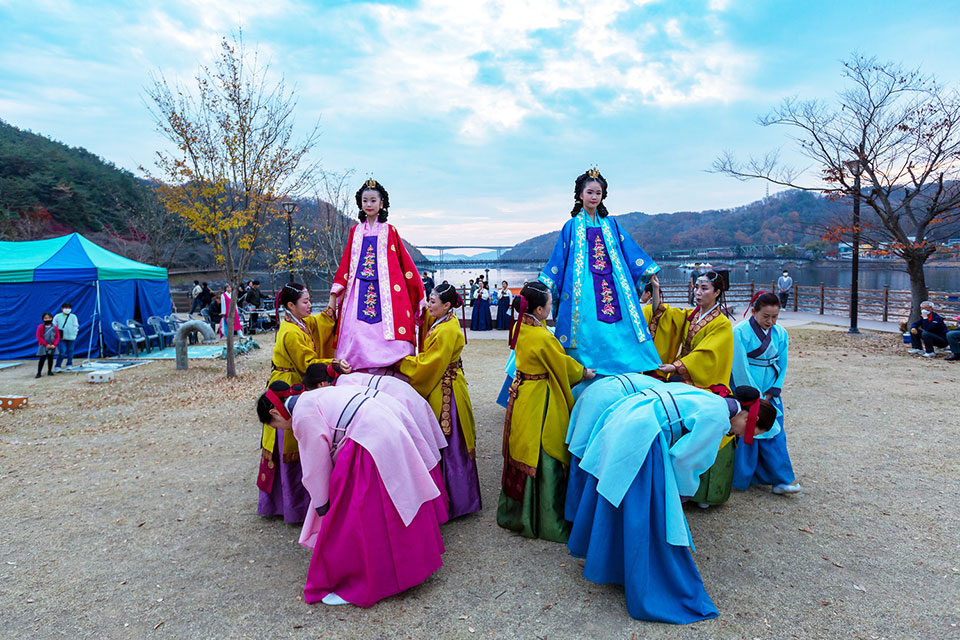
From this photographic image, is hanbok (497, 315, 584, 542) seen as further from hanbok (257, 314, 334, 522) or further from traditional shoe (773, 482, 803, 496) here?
traditional shoe (773, 482, 803, 496)

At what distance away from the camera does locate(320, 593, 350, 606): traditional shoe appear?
2.96m

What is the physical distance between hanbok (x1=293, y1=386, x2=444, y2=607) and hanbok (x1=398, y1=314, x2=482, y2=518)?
0.93m

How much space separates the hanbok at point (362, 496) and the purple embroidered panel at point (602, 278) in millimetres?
1838

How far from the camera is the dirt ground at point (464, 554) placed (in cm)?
279

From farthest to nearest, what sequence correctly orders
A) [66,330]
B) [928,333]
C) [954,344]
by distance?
[66,330] → [928,333] → [954,344]

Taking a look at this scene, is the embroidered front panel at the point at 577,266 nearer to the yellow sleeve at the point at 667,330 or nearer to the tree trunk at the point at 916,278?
the yellow sleeve at the point at 667,330

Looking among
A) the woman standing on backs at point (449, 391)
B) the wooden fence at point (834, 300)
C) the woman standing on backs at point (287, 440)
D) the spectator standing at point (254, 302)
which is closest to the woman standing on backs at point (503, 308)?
the wooden fence at point (834, 300)

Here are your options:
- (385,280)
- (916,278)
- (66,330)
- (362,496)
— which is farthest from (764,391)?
(66,330)

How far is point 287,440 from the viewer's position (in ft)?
12.8

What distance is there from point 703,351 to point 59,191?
4216 cm

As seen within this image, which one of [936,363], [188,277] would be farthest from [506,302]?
[188,277]

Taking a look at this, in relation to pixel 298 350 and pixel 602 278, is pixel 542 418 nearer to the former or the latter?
pixel 602 278

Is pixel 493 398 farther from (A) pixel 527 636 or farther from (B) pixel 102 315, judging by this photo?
(B) pixel 102 315

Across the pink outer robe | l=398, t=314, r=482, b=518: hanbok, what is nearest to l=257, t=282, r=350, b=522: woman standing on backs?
l=398, t=314, r=482, b=518: hanbok
